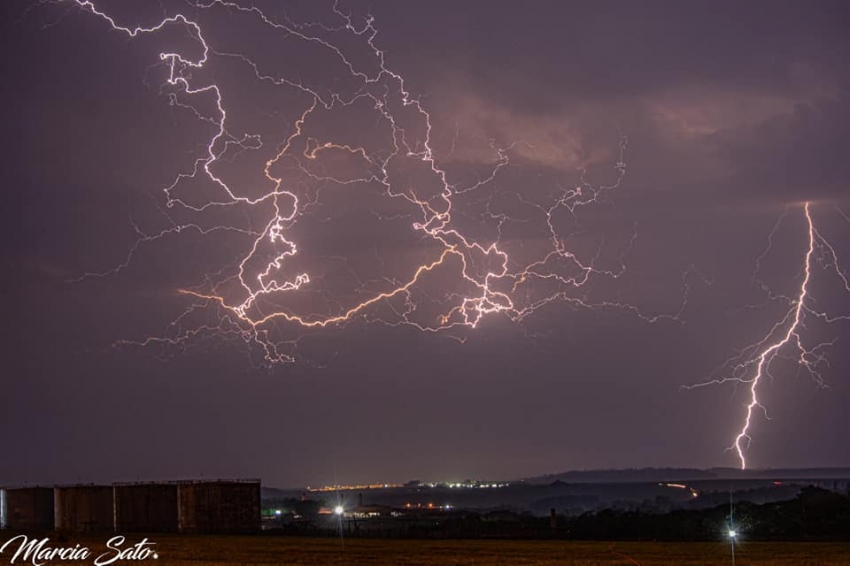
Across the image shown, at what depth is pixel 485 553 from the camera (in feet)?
98.0

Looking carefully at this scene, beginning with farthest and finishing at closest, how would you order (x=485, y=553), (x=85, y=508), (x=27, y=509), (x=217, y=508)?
(x=27, y=509) < (x=85, y=508) < (x=217, y=508) < (x=485, y=553)

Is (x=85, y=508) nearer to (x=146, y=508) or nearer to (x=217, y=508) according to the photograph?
(x=146, y=508)

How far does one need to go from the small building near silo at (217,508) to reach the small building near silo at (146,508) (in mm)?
682

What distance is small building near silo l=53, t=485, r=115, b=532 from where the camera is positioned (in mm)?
49844

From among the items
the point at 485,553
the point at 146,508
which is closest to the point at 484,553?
the point at 485,553

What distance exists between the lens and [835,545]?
3300cm

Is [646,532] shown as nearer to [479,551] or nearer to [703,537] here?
[703,537]

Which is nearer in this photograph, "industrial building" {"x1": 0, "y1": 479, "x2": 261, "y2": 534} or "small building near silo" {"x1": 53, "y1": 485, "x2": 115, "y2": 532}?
"industrial building" {"x1": 0, "y1": 479, "x2": 261, "y2": 534}

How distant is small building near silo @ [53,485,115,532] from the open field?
529 inches

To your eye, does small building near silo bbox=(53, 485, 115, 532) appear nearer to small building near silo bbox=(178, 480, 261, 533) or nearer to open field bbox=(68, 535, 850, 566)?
small building near silo bbox=(178, 480, 261, 533)

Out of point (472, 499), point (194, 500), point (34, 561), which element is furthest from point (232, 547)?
point (472, 499)

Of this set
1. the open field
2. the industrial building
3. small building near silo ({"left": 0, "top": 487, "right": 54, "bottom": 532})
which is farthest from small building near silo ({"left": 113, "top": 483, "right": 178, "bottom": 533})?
the open field

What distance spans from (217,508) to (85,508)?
7008 millimetres

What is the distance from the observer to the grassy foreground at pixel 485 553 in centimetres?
2600
